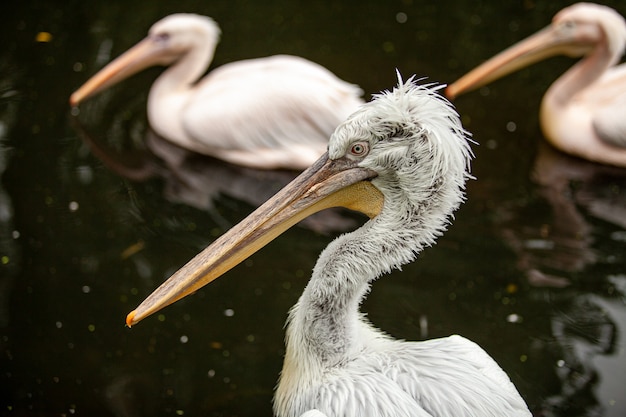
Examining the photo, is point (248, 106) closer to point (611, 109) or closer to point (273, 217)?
point (611, 109)

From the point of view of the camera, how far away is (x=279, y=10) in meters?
5.97

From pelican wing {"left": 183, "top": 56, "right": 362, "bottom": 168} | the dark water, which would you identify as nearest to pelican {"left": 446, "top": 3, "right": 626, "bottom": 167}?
the dark water

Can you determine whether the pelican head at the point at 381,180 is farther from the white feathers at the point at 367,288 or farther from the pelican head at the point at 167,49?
the pelican head at the point at 167,49

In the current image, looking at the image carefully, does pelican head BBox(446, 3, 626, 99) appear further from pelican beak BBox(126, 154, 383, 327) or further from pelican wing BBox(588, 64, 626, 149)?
pelican beak BBox(126, 154, 383, 327)

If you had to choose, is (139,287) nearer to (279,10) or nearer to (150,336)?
(150,336)

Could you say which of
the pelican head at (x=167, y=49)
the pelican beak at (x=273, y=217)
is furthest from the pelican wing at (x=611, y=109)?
the pelican beak at (x=273, y=217)

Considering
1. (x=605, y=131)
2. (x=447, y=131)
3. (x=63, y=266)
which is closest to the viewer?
(x=447, y=131)

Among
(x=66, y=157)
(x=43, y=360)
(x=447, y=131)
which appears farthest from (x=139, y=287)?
(x=447, y=131)

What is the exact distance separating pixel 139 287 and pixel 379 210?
166 centimetres

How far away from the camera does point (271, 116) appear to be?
15.0 feet

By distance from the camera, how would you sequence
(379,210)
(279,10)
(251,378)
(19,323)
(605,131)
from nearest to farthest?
(379,210) < (251,378) < (19,323) < (605,131) < (279,10)

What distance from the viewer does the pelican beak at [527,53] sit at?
4766mm

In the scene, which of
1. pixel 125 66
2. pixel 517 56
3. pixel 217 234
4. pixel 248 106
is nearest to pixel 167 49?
pixel 125 66

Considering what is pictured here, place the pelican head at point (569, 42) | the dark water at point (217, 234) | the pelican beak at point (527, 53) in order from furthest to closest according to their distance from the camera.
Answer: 1. the pelican beak at point (527, 53)
2. the pelican head at point (569, 42)
3. the dark water at point (217, 234)
